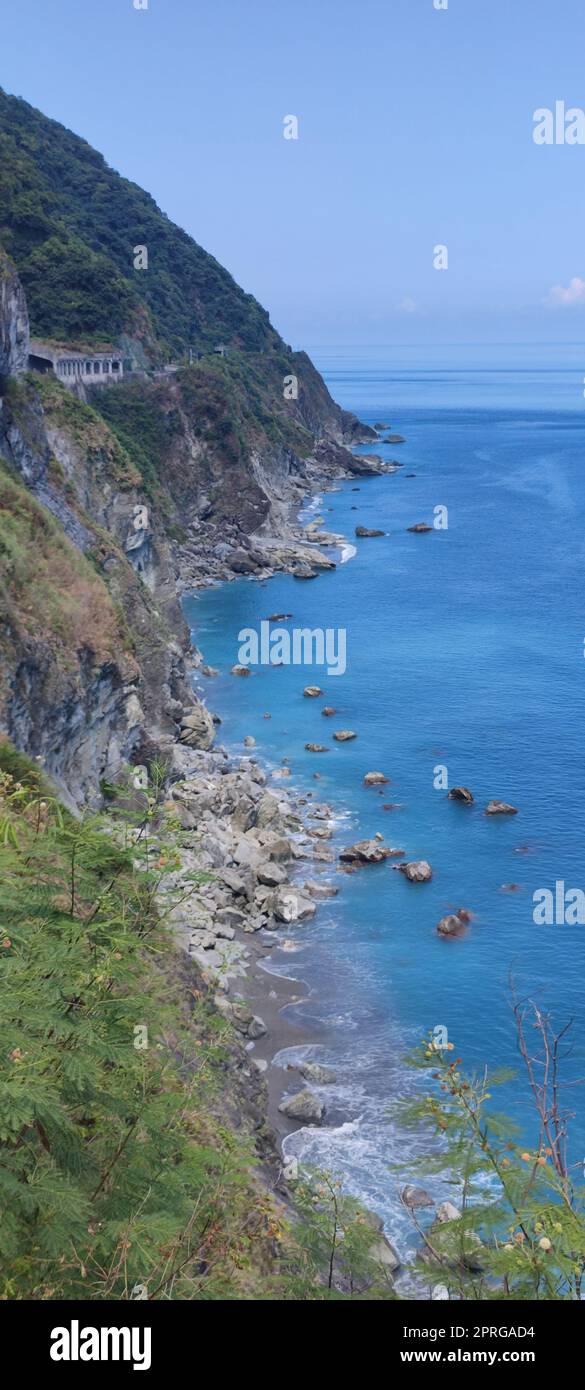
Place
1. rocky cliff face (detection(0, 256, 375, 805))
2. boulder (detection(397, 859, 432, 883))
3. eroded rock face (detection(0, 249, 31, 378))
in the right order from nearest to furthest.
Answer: rocky cliff face (detection(0, 256, 375, 805)) → boulder (detection(397, 859, 432, 883)) → eroded rock face (detection(0, 249, 31, 378))

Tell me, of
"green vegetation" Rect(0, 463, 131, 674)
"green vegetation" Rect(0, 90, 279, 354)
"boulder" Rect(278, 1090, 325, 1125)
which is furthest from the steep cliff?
"boulder" Rect(278, 1090, 325, 1125)

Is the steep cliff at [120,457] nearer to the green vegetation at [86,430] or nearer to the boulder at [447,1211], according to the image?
the green vegetation at [86,430]

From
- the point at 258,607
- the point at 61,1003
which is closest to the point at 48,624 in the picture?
the point at 61,1003

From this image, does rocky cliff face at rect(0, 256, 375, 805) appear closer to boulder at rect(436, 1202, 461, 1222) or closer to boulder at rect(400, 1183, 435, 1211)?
boulder at rect(400, 1183, 435, 1211)

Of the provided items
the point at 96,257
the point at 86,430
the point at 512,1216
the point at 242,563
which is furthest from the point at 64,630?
the point at 96,257

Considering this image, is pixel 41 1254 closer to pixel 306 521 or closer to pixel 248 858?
pixel 248 858

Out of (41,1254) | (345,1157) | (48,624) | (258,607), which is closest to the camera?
(41,1254)

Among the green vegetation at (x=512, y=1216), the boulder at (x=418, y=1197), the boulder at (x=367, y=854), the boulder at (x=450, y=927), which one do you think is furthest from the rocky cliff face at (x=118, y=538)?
the green vegetation at (x=512, y=1216)
